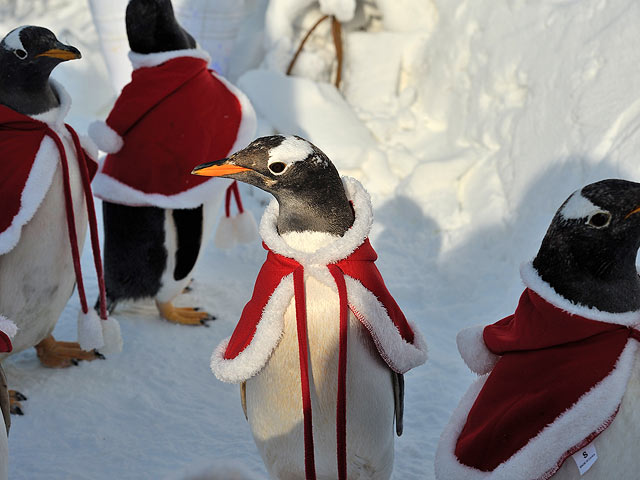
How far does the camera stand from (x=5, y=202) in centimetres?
135

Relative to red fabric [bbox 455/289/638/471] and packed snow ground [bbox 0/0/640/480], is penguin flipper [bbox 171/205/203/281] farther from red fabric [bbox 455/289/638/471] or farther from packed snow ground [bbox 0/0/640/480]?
red fabric [bbox 455/289/638/471]

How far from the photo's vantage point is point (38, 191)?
54.1 inches

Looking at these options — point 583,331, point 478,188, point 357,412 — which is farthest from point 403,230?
point 583,331

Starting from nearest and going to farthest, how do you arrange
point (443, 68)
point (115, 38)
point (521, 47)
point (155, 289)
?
point (155, 289)
point (521, 47)
point (443, 68)
point (115, 38)

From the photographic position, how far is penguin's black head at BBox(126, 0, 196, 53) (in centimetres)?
167

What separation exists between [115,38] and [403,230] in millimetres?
1346

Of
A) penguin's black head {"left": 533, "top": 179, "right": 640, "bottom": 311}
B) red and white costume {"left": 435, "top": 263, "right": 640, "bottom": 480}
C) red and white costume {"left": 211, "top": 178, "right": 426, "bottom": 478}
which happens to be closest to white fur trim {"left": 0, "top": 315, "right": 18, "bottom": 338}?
red and white costume {"left": 211, "top": 178, "right": 426, "bottom": 478}

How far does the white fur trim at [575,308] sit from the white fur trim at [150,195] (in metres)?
0.92

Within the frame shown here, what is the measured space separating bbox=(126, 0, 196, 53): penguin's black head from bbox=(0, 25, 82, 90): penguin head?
303 millimetres

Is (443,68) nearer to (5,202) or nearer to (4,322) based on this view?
(5,202)

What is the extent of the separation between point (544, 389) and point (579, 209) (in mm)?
222

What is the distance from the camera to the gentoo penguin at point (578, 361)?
0.86 metres

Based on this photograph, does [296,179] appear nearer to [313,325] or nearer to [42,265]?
[313,325]

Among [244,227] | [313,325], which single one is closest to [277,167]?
[313,325]
